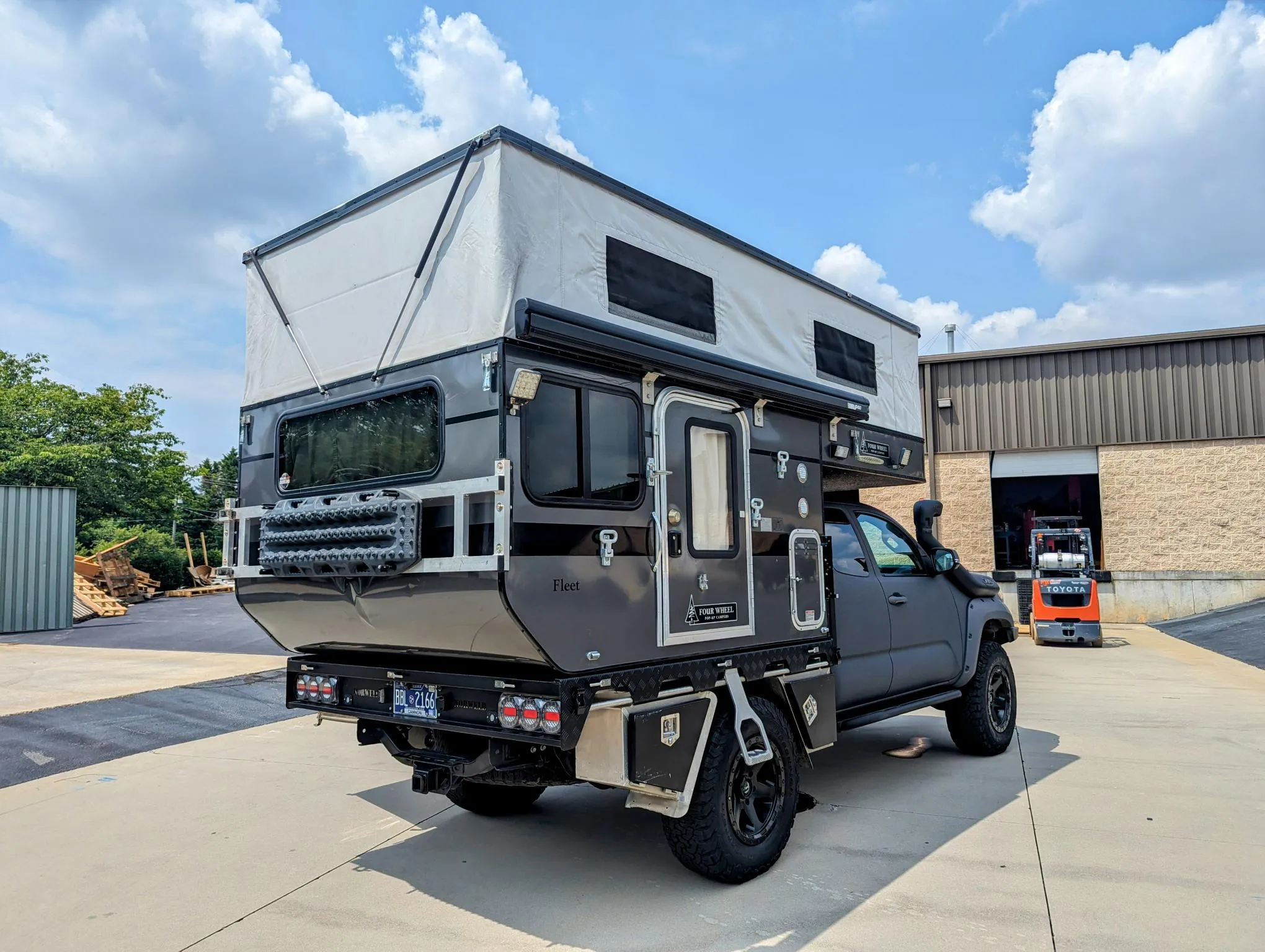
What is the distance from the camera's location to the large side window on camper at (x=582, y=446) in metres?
3.60

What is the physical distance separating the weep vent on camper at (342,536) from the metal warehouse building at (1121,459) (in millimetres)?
15121

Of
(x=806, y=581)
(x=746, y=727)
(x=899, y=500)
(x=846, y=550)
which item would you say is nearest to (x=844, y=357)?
(x=846, y=550)

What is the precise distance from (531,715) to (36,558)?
765 inches

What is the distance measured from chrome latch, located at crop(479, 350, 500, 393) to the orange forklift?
14.0 meters

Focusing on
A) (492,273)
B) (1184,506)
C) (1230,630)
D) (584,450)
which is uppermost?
(492,273)

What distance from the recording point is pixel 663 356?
4117mm

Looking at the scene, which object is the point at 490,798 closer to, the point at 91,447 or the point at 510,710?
the point at 510,710

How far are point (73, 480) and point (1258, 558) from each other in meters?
35.4

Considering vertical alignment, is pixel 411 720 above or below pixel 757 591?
below

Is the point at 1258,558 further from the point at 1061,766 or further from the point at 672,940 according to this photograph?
the point at 672,940

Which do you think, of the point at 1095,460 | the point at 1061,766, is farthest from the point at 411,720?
the point at 1095,460

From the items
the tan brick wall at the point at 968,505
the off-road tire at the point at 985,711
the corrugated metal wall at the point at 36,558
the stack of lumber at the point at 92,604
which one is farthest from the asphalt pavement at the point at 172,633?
the tan brick wall at the point at 968,505

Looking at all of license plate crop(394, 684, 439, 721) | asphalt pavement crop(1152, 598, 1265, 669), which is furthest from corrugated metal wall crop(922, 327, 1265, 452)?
license plate crop(394, 684, 439, 721)

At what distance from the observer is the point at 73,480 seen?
31.3m
